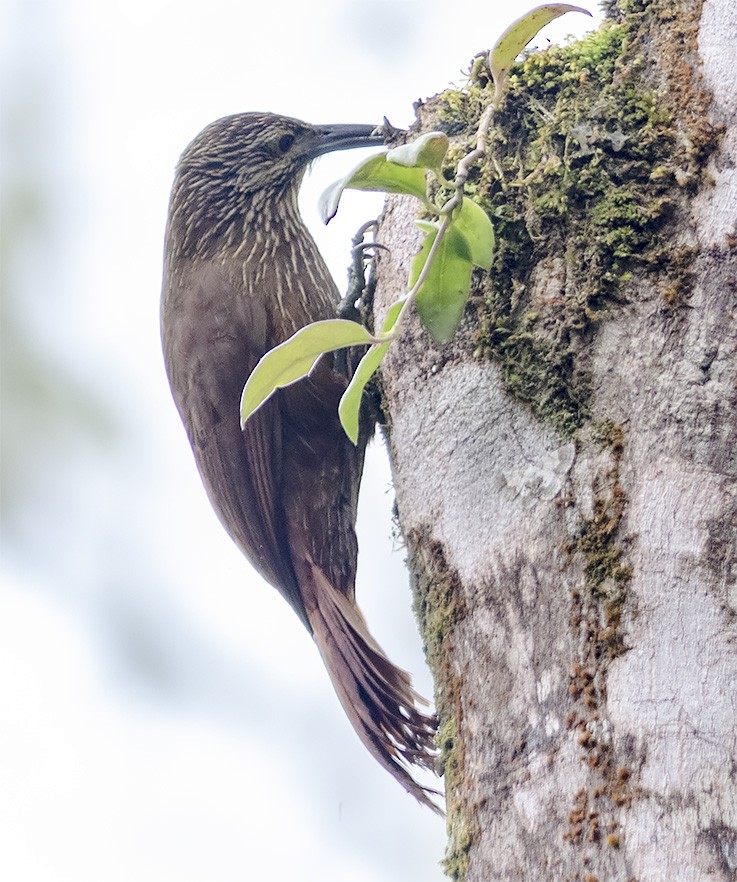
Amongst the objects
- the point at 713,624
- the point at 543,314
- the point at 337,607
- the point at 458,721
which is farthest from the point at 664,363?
the point at 337,607

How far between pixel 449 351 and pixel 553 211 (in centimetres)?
25

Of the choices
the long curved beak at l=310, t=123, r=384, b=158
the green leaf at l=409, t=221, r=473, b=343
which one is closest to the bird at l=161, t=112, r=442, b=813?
the long curved beak at l=310, t=123, r=384, b=158

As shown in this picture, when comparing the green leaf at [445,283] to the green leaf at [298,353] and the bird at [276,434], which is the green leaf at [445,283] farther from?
the bird at [276,434]

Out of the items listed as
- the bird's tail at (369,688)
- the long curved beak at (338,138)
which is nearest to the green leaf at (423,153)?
the bird's tail at (369,688)

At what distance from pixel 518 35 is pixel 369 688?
1.38m

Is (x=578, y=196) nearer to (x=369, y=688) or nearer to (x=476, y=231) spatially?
(x=476, y=231)

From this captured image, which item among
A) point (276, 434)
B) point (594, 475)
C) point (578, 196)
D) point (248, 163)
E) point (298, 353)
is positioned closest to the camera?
point (594, 475)

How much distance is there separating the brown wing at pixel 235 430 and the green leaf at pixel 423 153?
129cm

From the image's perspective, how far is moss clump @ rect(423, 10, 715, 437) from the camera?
1414mm

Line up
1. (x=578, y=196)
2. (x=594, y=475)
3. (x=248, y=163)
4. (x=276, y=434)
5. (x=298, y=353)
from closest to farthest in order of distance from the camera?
(x=594, y=475) → (x=298, y=353) → (x=578, y=196) → (x=276, y=434) → (x=248, y=163)

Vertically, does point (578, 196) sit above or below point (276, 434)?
below

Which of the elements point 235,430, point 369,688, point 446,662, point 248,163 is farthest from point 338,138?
point 446,662

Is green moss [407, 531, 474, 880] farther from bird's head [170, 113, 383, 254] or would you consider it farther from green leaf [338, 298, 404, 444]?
bird's head [170, 113, 383, 254]

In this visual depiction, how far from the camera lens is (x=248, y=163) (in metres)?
3.29
